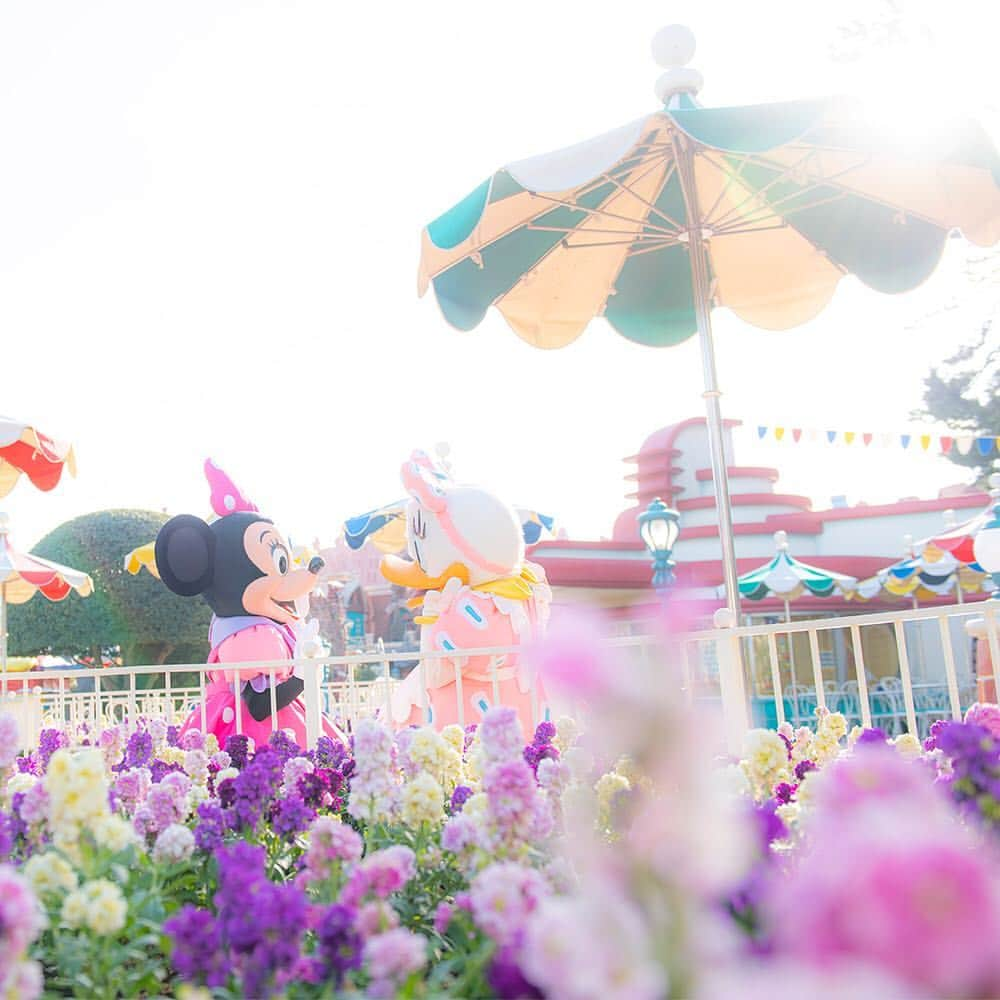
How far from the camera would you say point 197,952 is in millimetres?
1567

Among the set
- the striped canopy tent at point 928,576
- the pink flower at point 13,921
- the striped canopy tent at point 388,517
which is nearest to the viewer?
the pink flower at point 13,921

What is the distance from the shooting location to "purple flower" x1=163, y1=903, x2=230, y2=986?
1547 millimetres

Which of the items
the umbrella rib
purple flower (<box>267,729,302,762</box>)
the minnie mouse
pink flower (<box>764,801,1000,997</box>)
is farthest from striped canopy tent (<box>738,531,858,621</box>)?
pink flower (<box>764,801,1000,997</box>)

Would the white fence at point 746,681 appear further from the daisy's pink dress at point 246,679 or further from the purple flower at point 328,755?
the purple flower at point 328,755

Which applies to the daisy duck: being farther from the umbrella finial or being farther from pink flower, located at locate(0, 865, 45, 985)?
pink flower, located at locate(0, 865, 45, 985)

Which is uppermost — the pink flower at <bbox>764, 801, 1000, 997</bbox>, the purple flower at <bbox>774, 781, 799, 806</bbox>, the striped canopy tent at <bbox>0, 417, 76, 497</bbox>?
the striped canopy tent at <bbox>0, 417, 76, 497</bbox>

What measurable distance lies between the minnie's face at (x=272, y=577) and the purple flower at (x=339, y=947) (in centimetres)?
551

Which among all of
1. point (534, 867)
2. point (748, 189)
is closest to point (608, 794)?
point (534, 867)

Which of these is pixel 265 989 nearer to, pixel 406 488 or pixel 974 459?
pixel 406 488

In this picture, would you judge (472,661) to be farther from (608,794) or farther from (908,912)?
(908,912)

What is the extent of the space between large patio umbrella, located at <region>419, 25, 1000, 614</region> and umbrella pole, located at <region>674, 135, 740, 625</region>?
12mm

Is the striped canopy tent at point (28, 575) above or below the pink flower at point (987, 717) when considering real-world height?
above

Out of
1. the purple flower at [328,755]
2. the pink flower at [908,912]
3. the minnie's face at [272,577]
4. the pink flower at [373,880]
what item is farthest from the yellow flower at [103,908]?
the minnie's face at [272,577]

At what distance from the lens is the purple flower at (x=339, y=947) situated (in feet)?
5.07
